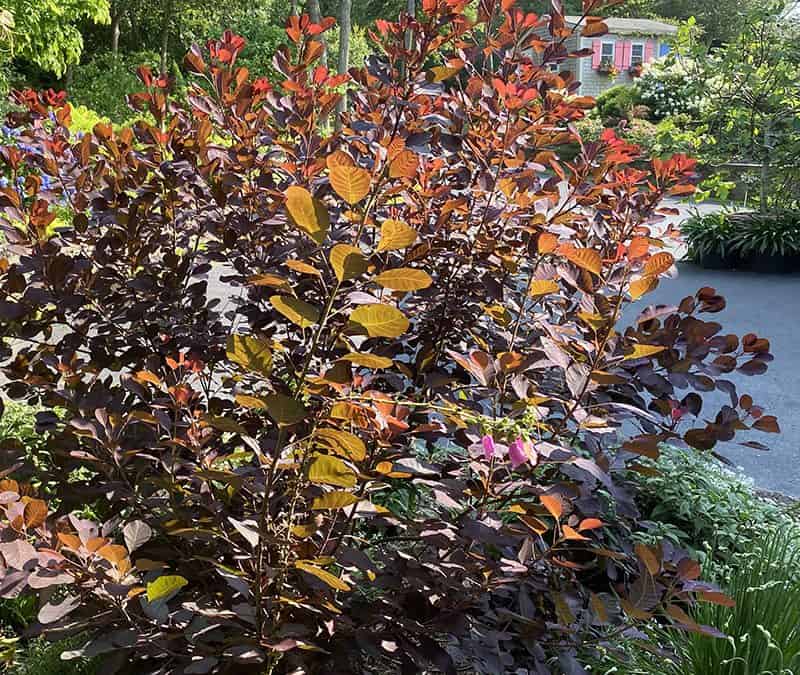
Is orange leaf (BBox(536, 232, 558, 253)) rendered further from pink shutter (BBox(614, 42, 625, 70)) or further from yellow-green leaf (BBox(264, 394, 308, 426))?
pink shutter (BBox(614, 42, 625, 70))

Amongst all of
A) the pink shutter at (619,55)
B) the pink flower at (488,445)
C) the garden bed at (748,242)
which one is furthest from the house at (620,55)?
the pink flower at (488,445)

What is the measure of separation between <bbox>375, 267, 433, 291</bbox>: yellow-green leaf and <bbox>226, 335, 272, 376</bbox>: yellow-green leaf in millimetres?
195

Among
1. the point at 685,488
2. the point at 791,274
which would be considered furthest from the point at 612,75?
the point at 685,488

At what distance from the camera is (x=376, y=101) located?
1992mm

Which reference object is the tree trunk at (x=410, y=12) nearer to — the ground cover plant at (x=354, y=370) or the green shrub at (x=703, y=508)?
the ground cover plant at (x=354, y=370)

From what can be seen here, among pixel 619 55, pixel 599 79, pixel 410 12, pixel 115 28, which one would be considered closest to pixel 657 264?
pixel 410 12

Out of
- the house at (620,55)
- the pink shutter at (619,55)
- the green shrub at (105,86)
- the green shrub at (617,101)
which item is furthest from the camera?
the pink shutter at (619,55)

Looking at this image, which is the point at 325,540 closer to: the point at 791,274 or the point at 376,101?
the point at 376,101

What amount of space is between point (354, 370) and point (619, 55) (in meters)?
38.3

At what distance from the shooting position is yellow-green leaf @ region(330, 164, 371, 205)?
925mm

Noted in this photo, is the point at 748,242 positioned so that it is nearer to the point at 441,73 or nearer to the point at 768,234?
the point at 768,234

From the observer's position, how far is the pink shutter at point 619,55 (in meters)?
36.0

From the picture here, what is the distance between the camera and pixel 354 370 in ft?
4.68

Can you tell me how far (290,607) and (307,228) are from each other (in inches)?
29.0
